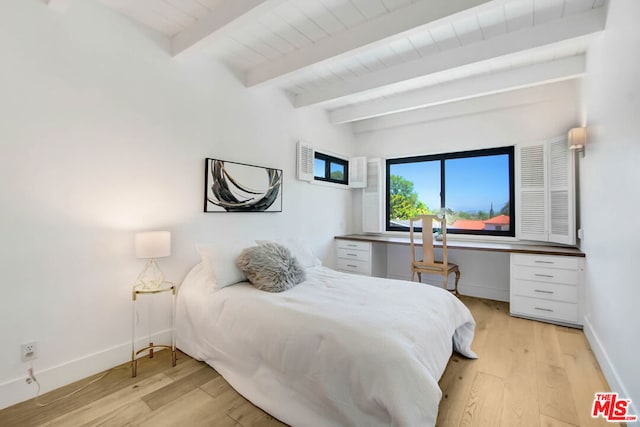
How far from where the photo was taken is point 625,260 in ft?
5.49

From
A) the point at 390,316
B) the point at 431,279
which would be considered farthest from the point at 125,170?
the point at 431,279

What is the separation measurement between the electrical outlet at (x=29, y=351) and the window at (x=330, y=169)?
126 inches

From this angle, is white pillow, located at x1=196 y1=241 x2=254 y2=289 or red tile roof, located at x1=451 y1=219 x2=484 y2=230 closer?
white pillow, located at x1=196 y1=241 x2=254 y2=289

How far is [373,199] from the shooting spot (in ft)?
15.8

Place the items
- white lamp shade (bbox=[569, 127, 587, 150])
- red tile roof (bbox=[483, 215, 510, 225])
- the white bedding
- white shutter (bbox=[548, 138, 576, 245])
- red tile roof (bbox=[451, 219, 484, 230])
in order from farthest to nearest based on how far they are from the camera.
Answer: red tile roof (bbox=[451, 219, 484, 230]) < red tile roof (bbox=[483, 215, 510, 225]) < white shutter (bbox=[548, 138, 576, 245]) < white lamp shade (bbox=[569, 127, 587, 150]) < the white bedding

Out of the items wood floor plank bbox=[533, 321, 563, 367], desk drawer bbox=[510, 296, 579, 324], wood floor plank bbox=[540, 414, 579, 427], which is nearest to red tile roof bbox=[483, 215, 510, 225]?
desk drawer bbox=[510, 296, 579, 324]

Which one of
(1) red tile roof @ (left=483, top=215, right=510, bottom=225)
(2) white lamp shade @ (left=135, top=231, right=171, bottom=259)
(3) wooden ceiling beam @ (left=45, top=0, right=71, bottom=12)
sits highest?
(3) wooden ceiling beam @ (left=45, top=0, right=71, bottom=12)

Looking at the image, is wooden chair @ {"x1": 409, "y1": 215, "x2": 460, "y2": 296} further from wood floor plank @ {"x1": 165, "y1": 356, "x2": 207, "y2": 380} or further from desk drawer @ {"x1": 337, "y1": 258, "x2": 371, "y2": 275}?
wood floor plank @ {"x1": 165, "y1": 356, "x2": 207, "y2": 380}

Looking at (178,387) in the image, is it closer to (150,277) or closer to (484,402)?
(150,277)

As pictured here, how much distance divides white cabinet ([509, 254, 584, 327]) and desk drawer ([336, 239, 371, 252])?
177 cm

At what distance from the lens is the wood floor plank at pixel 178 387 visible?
1.78m

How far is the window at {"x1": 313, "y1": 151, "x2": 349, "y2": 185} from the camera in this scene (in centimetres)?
426

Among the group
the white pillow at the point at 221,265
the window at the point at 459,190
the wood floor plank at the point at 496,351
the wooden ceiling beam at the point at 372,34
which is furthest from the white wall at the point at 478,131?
the white pillow at the point at 221,265

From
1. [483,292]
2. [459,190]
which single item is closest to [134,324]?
[483,292]
